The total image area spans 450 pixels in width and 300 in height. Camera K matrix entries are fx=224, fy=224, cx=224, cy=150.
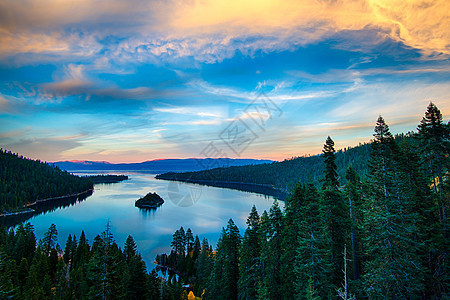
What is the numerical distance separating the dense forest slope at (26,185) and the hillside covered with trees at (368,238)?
5670 inches

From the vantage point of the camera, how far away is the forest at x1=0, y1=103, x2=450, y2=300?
1669 cm

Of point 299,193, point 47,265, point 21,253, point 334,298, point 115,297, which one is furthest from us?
point 21,253

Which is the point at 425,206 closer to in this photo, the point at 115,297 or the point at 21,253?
the point at 115,297

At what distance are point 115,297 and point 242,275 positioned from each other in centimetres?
1332

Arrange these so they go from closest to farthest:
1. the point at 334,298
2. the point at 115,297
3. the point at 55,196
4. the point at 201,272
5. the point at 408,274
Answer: the point at 408,274
the point at 334,298
the point at 115,297
the point at 201,272
the point at 55,196

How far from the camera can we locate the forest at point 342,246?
16688 mm

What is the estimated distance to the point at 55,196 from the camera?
16688 cm

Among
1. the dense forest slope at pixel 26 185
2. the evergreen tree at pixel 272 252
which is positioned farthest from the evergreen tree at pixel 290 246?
the dense forest slope at pixel 26 185

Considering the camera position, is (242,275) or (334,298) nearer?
(334,298)

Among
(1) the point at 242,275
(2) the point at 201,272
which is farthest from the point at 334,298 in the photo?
(2) the point at 201,272

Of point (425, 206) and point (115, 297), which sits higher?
point (425, 206)

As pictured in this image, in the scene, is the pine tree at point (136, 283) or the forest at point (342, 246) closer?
the forest at point (342, 246)

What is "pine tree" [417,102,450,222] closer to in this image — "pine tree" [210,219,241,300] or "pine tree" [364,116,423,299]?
"pine tree" [364,116,423,299]

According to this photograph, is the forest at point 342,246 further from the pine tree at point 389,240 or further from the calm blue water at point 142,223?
the calm blue water at point 142,223
